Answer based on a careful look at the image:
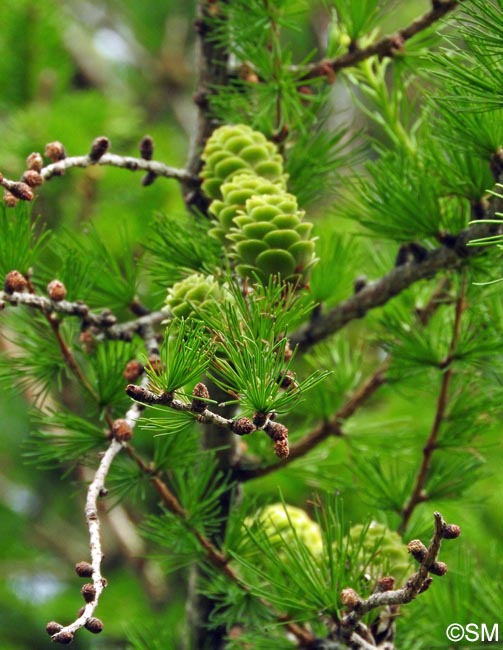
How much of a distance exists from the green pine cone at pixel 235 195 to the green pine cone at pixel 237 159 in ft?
0.13

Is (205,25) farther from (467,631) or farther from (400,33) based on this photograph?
(467,631)

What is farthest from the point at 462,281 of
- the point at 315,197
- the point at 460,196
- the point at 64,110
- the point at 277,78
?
the point at 64,110

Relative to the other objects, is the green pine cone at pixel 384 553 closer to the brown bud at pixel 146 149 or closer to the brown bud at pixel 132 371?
the brown bud at pixel 132 371

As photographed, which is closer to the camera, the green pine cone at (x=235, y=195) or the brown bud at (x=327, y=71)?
the green pine cone at (x=235, y=195)

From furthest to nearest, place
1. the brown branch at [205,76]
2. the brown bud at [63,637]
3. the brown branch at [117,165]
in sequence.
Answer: the brown branch at [205,76]
the brown branch at [117,165]
the brown bud at [63,637]

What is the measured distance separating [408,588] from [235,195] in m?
0.43

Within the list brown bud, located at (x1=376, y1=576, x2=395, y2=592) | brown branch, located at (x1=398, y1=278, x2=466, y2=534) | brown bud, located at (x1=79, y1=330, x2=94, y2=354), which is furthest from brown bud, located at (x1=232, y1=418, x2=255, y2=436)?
brown branch, located at (x1=398, y1=278, x2=466, y2=534)

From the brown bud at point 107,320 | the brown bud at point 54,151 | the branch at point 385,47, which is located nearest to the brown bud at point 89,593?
the brown bud at point 107,320

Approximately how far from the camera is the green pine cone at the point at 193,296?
2.65 feet

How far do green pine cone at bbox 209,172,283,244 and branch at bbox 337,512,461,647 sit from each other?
0.38 m

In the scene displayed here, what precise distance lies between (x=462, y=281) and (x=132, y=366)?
0.39m

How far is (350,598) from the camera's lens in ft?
2.59

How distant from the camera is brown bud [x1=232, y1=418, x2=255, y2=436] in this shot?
0.66 m

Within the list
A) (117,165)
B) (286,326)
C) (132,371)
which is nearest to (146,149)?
(117,165)
